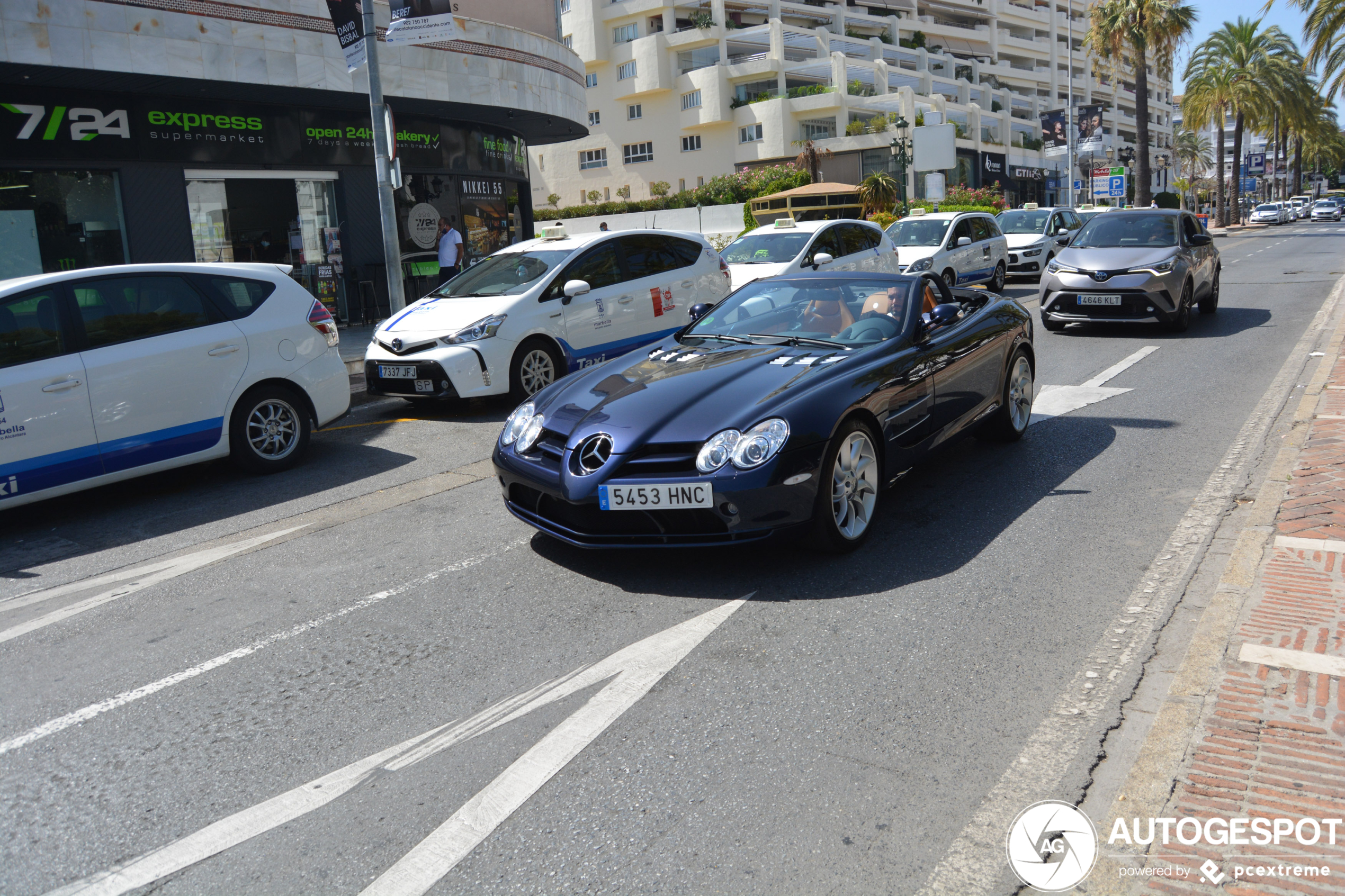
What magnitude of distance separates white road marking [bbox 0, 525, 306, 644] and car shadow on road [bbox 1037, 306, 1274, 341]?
409 inches

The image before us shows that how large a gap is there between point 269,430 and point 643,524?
4.26 metres

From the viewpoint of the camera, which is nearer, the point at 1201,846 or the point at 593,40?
the point at 1201,846

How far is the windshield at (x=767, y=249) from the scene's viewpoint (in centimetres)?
1384

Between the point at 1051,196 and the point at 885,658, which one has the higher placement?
the point at 1051,196

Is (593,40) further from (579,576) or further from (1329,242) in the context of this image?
(579,576)

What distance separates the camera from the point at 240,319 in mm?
7703

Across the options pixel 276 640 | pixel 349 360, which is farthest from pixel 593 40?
pixel 276 640

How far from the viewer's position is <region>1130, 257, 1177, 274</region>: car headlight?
1259 cm

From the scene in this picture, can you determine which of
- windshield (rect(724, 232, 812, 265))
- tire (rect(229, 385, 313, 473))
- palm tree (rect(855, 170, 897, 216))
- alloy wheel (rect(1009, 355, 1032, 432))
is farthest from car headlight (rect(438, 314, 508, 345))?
palm tree (rect(855, 170, 897, 216))

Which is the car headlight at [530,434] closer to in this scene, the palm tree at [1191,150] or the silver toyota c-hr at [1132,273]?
the silver toyota c-hr at [1132,273]

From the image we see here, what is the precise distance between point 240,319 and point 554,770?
220 inches

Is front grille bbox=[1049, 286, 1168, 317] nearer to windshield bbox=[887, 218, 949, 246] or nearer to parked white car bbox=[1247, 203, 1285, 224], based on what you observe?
windshield bbox=[887, 218, 949, 246]

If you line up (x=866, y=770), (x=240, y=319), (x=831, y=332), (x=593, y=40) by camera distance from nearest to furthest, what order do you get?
1. (x=866, y=770)
2. (x=831, y=332)
3. (x=240, y=319)
4. (x=593, y=40)

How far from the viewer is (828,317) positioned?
20.2 ft
